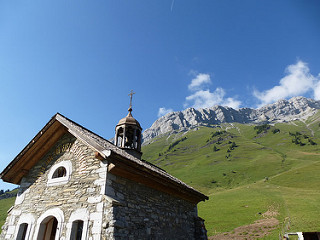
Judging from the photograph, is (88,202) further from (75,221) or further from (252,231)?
(252,231)

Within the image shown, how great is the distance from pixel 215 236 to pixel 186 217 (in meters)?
16.3

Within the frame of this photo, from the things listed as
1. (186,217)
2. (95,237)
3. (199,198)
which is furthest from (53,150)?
(199,198)

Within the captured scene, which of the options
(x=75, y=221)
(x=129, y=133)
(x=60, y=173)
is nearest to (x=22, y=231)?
(x=60, y=173)

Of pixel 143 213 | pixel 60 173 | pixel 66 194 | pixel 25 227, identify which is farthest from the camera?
pixel 60 173

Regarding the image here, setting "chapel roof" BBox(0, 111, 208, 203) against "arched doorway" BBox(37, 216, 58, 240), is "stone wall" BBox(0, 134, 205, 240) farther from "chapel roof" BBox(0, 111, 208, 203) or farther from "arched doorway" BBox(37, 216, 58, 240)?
"chapel roof" BBox(0, 111, 208, 203)

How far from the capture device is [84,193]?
8289 mm

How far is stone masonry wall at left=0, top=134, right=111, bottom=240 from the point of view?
784 centimetres

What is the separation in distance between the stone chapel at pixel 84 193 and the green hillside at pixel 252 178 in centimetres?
1832

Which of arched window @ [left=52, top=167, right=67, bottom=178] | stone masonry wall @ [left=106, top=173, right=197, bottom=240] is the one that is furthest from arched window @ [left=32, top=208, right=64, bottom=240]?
stone masonry wall @ [left=106, top=173, right=197, bottom=240]

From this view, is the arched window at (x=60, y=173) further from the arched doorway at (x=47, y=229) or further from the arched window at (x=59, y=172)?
the arched doorway at (x=47, y=229)

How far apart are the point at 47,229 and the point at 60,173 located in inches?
88.4

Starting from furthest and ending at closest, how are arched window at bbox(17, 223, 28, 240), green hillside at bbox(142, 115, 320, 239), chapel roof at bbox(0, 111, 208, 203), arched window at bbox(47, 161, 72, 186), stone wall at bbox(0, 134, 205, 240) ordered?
green hillside at bbox(142, 115, 320, 239) < chapel roof at bbox(0, 111, 208, 203) < arched window at bbox(17, 223, 28, 240) < arched window at bbox(47, 161, 72, 186) < stone wall at bbox(0, 134, 205, 240)

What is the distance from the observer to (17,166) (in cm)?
1047

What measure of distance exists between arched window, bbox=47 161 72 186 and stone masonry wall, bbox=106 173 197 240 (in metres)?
2.21
